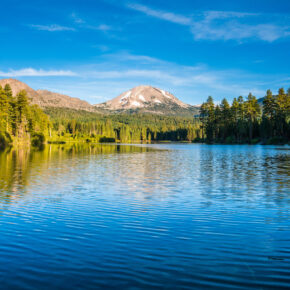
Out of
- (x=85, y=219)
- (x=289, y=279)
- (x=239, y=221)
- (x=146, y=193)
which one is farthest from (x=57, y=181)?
A: (x=289, y=279)

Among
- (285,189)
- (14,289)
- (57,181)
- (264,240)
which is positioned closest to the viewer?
(14,289)

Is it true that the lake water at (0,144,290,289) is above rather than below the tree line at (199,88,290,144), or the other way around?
below

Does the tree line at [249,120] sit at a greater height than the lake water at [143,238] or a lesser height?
greater

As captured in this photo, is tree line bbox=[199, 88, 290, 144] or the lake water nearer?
the lake water

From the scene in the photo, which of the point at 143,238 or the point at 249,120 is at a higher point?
the point at 249,120

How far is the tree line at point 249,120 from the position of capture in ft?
359

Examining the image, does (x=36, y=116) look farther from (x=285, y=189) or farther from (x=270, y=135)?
(x=285, y=189)

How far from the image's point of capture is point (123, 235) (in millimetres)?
10969

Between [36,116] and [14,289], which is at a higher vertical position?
[36,116]

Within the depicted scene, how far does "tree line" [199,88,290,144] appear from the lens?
109344mm

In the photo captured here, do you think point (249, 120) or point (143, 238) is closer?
point (143, 238)

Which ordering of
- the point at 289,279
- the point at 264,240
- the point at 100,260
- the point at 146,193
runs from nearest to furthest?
1. the point at 289,279
2. the point at 100,260
3. the point at 264,240
4. the point at 146,193

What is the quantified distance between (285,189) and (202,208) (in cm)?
881

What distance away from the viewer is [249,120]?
122 meters
